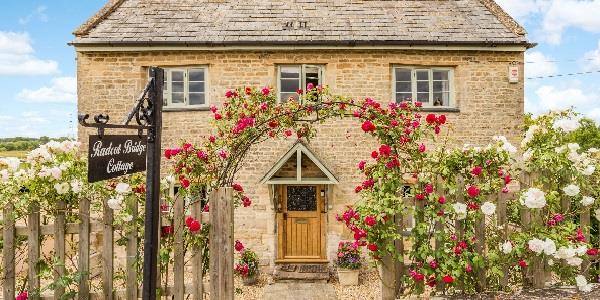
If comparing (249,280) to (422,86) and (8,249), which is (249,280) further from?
(422,86)

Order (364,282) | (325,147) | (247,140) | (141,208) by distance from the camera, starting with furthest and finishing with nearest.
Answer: (325,147)
(364,282)
(247,140)
(141,208)

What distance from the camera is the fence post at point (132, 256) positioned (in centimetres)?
430

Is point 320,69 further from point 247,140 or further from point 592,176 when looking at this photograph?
point 592,176

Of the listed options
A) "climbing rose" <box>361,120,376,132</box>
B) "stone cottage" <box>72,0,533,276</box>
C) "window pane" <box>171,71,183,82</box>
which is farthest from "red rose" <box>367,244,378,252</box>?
"window pane" <box>171,71,183,82</box>

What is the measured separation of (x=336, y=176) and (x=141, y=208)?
19.0 feet

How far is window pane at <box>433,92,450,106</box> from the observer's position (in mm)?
10414

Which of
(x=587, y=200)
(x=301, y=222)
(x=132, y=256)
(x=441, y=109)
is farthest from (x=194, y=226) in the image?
(x=441, y=109)

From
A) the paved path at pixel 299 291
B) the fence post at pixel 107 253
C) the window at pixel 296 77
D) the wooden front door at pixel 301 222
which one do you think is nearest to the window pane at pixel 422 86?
the window at pixel 296 77

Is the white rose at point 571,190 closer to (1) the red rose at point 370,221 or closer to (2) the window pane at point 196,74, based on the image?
(1) the red rose at point 370,221

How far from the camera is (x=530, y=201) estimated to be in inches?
176

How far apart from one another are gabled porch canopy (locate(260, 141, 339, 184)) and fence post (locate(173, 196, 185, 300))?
4.98 meters

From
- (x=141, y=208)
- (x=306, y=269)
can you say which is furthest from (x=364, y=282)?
(x=141, y=208)

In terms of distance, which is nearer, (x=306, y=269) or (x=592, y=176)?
(x=592, y=176)

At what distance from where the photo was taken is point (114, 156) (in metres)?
3.17
